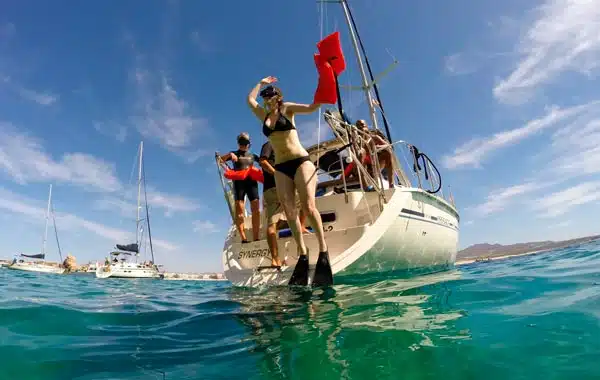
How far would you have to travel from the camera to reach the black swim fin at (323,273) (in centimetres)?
399

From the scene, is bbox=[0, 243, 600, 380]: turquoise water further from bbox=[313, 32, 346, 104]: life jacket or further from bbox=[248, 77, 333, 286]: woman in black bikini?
bbox=[313, 32, 346, 104]: life jacket

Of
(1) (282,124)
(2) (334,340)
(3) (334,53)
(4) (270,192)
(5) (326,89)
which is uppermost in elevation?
(3) (334,53)

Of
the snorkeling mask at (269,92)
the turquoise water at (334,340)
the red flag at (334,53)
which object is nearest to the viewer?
the turquoise water at (334,340)

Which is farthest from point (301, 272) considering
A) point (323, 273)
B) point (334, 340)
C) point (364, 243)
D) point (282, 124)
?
point (334, 340)

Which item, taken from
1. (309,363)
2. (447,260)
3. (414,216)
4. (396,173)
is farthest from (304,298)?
(447,260)

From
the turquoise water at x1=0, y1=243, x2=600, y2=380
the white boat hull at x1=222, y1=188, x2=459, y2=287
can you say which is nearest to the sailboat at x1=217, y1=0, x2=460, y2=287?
the white boat hull at x1=222, y1=188, x2=459, y2=287

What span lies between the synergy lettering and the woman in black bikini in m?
1.59

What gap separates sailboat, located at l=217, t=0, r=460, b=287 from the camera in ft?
15.5

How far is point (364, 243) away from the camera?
464cm

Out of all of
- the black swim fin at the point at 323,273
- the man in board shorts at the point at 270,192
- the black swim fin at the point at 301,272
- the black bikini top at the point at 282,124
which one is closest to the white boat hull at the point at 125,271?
the man in board shorts at the point at 270,192

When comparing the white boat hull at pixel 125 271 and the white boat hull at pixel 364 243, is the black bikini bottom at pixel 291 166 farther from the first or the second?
the white boat hull at pixel 125 271

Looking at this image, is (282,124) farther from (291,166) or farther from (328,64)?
(328,64)

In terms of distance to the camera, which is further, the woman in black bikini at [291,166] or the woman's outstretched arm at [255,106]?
the woman's outstretched arm at [255,106]

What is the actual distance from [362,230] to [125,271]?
3299 centimetres
